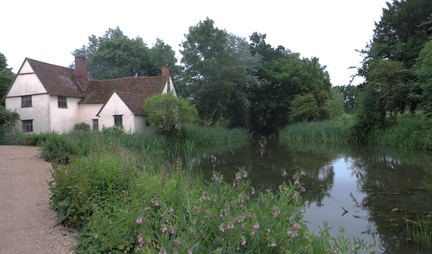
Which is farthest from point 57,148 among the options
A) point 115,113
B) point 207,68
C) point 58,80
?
point 207,68

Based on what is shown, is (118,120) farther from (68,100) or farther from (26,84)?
(26,84)

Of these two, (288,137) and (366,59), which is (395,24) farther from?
(288,137)

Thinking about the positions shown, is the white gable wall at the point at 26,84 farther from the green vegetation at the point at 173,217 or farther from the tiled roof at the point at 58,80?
the green vegetation at the point at 173,217

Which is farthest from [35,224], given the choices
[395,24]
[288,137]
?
[288,137]

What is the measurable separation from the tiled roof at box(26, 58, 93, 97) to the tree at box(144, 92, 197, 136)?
10.2 metres

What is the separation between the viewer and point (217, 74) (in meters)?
33.5

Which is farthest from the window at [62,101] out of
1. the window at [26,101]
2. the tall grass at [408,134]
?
the tall grass at [408,134]

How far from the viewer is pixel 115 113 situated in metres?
27.0

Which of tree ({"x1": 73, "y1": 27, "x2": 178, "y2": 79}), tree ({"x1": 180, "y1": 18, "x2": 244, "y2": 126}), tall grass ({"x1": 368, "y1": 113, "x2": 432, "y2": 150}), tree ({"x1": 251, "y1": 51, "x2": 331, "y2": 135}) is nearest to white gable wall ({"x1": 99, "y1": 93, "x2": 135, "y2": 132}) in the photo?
tree ({"x1": 180, "y1": 18, "x2": 244, "y2": 126})

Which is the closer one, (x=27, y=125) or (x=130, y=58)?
(x=27, y=125)

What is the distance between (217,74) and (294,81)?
1204 cm

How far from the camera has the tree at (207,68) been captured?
34031mm

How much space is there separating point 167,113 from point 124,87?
11.5 m

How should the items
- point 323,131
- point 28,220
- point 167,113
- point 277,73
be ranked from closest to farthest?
point 28,220
point 167,113
point 323,131
point 277,73
